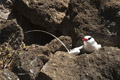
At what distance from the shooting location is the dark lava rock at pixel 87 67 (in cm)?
465

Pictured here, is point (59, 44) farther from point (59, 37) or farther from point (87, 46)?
point (87, 46)

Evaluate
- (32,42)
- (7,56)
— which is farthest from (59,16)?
(7,56)

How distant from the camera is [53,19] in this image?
21.3ft

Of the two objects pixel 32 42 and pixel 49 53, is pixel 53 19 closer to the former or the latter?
pixel 32 42

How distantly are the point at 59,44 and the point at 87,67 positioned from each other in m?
1.36

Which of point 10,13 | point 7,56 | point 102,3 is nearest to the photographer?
point 7,56

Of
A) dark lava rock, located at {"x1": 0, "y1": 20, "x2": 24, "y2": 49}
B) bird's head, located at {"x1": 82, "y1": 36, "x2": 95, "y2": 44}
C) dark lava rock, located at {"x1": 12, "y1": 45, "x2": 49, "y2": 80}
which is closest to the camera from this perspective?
dark lava rock, located at {"x1": 12, "y1": 45, "x2": 49, "y2": 80}

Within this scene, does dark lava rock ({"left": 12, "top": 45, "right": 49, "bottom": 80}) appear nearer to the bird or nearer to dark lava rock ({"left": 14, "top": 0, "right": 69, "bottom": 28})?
the bird

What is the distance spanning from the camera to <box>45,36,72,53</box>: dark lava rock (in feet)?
19.3

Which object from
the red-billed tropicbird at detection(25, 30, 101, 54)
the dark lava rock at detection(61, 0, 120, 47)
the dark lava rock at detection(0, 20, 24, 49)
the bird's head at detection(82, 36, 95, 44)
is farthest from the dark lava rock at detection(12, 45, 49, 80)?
the dark lava rock at detection(61, 0, 120, 47)

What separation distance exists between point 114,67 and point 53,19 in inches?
87.7

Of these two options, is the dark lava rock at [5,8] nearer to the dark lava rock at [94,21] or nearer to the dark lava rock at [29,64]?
the dark lava rock at [94,21]

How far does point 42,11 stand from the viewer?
21.3 ft

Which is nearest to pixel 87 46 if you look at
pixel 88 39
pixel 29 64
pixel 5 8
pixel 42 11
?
pixel 88 39
